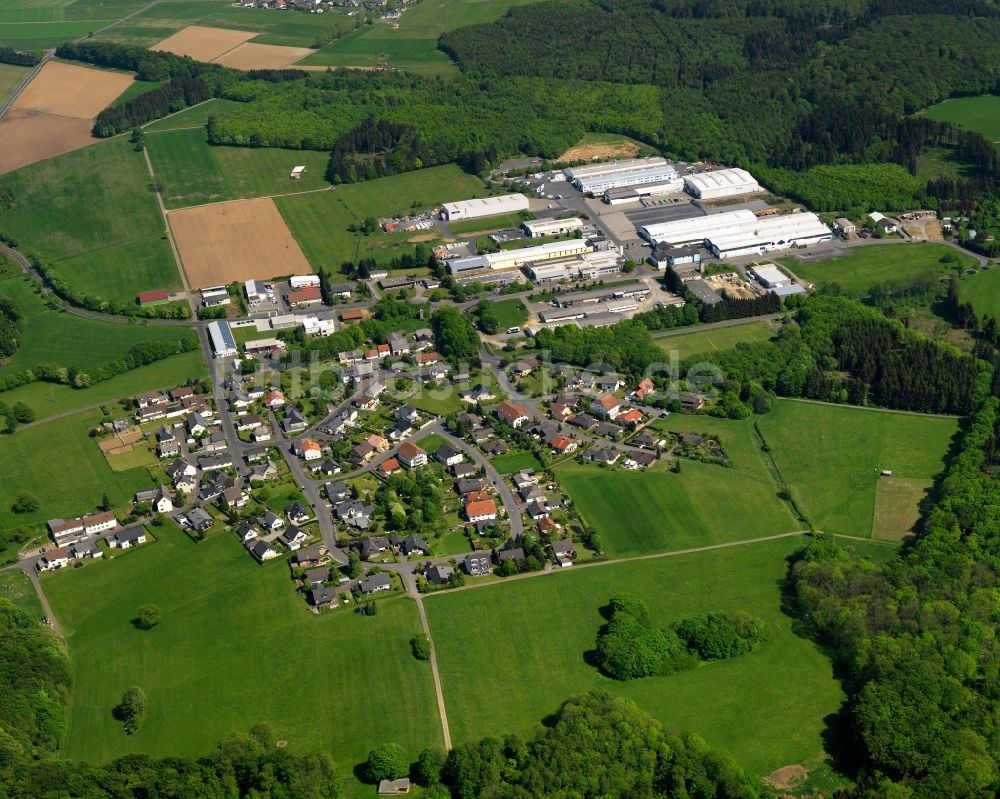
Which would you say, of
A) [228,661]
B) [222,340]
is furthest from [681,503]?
[222,340]

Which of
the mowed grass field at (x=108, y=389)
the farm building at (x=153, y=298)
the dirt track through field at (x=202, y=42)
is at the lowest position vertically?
the mowed grass field at (x=108, y=389)

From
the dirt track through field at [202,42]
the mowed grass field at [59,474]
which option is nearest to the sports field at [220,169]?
the dirt track through field at [202,42]

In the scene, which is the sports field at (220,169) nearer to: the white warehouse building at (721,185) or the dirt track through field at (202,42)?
the dirt track through field at (202,42)

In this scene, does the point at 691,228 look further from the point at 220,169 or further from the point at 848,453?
the point at 220,169

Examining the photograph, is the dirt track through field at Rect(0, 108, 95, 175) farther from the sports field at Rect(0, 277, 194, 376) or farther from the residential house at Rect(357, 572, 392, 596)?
the residential house at Rect(357, 572, 392, 596)

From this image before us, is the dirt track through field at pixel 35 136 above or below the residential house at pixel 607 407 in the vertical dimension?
above

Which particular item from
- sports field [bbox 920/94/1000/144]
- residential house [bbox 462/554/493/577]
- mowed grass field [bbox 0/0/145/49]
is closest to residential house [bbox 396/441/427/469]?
residential house [bbox 462/554/493/577]
